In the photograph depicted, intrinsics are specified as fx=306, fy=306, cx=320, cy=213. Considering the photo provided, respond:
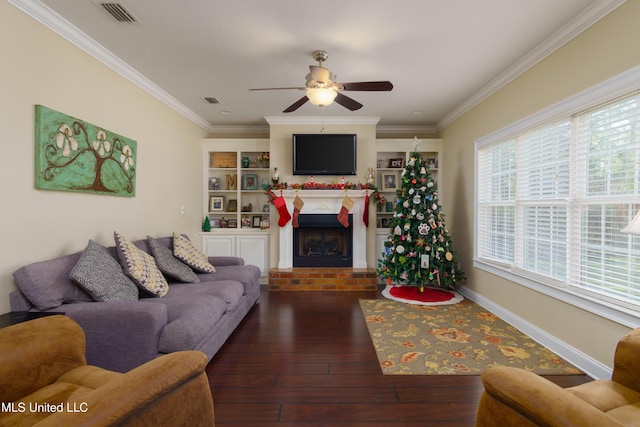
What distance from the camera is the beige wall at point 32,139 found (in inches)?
82.0

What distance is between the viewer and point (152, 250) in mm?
3225

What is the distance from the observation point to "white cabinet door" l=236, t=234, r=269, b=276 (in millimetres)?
5355

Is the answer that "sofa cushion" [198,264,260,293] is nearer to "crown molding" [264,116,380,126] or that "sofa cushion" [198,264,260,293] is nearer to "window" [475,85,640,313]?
"crown molding" [264,116,380,126]

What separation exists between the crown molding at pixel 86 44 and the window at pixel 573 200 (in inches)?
163

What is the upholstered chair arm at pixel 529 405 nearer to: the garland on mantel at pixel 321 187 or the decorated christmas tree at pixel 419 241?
the decorated christmas tree at pixel 419 241

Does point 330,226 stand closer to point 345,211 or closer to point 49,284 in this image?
point 345,211

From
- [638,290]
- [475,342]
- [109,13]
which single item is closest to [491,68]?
[638,290]

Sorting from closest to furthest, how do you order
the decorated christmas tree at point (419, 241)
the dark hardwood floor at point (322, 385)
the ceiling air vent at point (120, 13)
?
the dark hardwood floor at point (322, 385)
the ceiling air vent at point (120, 13)
the decorated christmas tree at point (419, 241)

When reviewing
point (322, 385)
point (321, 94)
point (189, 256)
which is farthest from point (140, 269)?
point (321, 94)

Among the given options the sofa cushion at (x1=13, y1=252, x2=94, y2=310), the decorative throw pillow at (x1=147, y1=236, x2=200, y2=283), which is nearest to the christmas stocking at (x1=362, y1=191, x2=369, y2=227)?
the decorative throw pillow at (x1=147, y1=236, x2=200, y2=283)

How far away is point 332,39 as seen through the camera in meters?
2.72

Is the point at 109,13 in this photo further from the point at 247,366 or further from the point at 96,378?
the point at 247,366

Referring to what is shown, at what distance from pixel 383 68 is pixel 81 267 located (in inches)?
129

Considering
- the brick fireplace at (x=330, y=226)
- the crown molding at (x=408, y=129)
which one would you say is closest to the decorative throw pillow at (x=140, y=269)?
the brick fireplace at (x=330, y=226)
